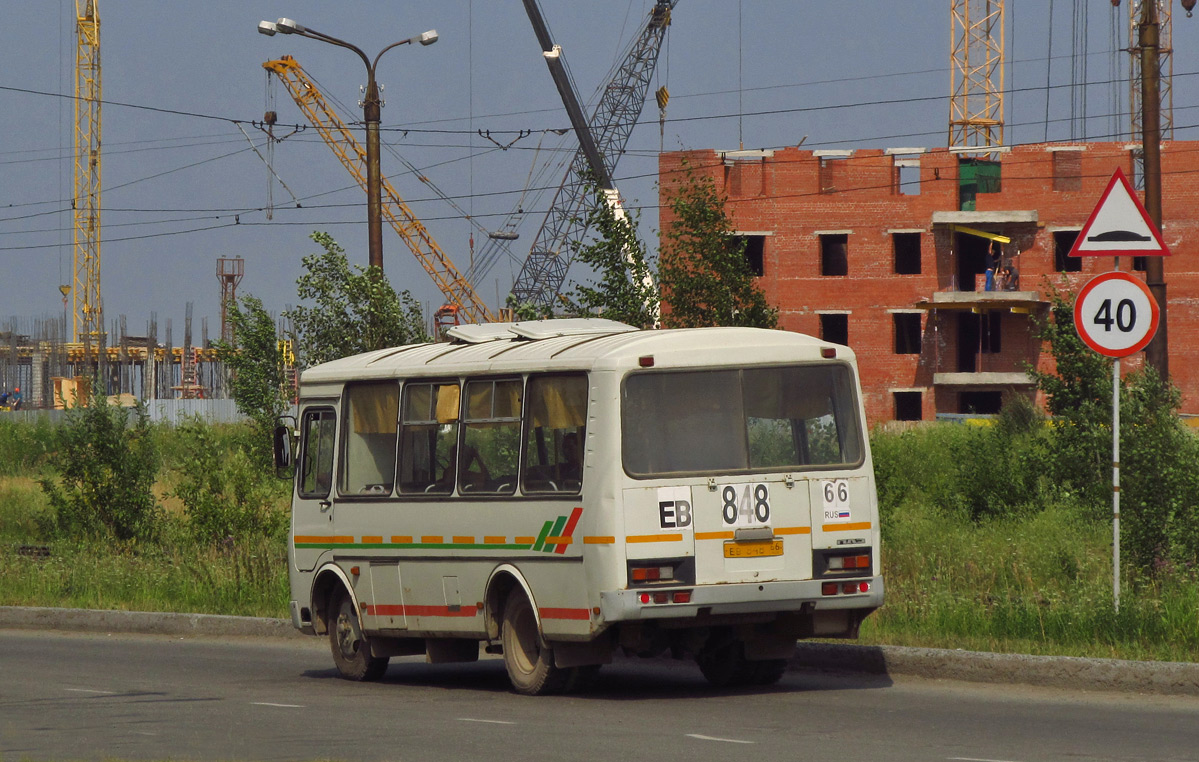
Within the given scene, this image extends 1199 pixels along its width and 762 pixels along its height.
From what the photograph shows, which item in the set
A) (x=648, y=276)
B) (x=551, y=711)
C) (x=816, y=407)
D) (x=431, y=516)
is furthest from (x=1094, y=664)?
(x=648, y=276)

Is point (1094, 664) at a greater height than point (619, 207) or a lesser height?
lesser

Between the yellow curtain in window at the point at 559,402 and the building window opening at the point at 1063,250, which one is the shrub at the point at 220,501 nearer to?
the yellow curtain in window at the point at 559,402

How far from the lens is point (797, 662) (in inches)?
540

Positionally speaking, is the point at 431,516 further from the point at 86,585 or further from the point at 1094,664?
the point at 86,585

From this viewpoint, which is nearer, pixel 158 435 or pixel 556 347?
pixel 556 347

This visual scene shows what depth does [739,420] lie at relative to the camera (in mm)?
11898

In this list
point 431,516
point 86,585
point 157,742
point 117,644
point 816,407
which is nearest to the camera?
point 157,742

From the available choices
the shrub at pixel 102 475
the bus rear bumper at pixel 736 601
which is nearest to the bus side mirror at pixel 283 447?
the bus rear bumper at pixel 736 601

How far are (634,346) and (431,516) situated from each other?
2415 mm

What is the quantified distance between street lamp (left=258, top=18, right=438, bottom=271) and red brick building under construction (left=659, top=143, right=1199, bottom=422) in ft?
133

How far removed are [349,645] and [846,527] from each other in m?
4.72

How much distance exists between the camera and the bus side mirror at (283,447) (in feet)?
49.3

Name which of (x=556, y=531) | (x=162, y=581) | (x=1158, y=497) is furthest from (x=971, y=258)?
(x=556, y=531)

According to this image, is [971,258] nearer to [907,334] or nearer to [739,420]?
[907,334]
